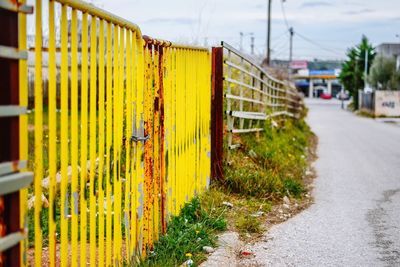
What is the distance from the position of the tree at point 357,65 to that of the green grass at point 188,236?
52419 millimetres

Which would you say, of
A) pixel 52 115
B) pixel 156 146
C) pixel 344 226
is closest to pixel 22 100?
pixel 52 115

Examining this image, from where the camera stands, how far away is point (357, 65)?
195 ft

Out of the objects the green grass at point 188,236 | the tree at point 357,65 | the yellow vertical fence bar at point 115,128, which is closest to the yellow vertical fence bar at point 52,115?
the yellow vertical fence bar at point 115,128

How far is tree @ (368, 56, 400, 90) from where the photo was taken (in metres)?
45.3

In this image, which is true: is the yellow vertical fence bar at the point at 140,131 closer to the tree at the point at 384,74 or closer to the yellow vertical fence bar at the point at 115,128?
the yellow vertical fence bar at the point at 115,128

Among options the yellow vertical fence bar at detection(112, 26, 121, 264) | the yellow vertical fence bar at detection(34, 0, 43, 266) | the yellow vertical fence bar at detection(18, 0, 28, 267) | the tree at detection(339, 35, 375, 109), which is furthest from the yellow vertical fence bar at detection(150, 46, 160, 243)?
the tree at detection(339, 35, 375, 109)

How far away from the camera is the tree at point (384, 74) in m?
45.3

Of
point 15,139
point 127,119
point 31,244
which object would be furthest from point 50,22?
point 31,244

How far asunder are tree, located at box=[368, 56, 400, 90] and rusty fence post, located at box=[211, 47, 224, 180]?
4056cm

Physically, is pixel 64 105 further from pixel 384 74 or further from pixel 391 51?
pixel 391 51

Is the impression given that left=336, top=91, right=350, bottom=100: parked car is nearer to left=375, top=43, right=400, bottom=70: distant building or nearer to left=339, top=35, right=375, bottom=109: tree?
left=339, top=35, right=375, bottom=109: tree

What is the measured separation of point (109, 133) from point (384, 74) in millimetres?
45801

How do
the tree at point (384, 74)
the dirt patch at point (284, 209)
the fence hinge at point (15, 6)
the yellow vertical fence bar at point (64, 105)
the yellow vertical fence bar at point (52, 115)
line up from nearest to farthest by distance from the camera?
the fence hinge at point (15, 6), the yellow vertical fence bar at point (52, 115), the yellow vertical fence bar at point (64, 105), the dirt patch at point (284, 209), the tree at point (384, 74)

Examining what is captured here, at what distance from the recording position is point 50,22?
2.68 m
